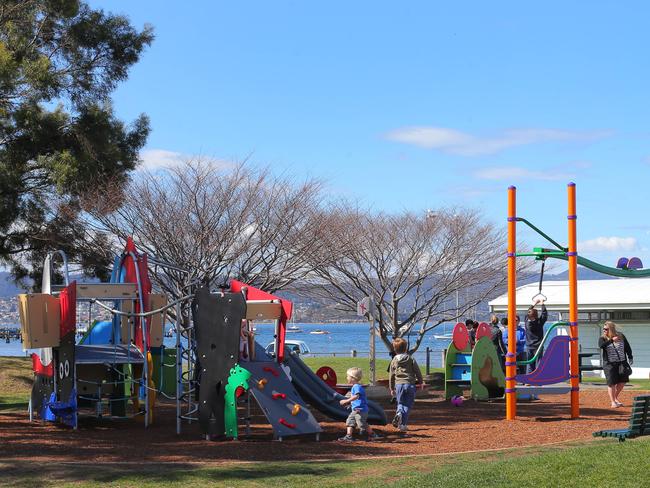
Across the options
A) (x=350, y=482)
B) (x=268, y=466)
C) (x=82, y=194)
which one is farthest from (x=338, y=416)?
(x=82, y=194)

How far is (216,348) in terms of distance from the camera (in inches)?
512

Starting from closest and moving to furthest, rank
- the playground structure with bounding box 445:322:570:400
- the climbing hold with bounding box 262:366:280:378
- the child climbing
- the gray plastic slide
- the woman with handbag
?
the climbing hold with bounding box 262:366:280:378, the child climbing, the gray plastic slide, the playground structure with bounding box 445:322:570:400, the woman with handbag

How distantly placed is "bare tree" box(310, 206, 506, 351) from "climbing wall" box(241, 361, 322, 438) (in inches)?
617

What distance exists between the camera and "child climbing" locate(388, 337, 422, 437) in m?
13.7

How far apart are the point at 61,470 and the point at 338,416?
6.08m

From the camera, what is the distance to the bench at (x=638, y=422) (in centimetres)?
1166

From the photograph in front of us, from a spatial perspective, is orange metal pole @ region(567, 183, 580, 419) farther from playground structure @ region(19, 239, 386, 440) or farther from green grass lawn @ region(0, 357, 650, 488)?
green grass lawn @ region(0, 357, 650, 488)

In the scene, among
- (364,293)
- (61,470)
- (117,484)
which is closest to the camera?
(117,484)

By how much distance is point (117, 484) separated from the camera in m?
8.95

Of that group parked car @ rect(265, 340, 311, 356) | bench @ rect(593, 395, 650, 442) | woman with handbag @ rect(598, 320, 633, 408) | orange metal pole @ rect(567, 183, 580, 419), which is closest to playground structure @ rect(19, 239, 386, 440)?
parked car @ rect(265, 340, 311, 356)

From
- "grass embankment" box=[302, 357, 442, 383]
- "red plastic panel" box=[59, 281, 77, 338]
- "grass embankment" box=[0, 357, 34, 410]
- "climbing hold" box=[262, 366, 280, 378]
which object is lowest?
"grass embankment" box=[302, 357, 442, 383]

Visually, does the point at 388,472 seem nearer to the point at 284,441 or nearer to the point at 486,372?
Result: the point at 284,441

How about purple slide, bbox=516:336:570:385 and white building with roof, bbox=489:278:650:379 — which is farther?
white building with roof, bbox=489:278:650:379

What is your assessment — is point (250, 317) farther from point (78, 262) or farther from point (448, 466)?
point (78, 262)
